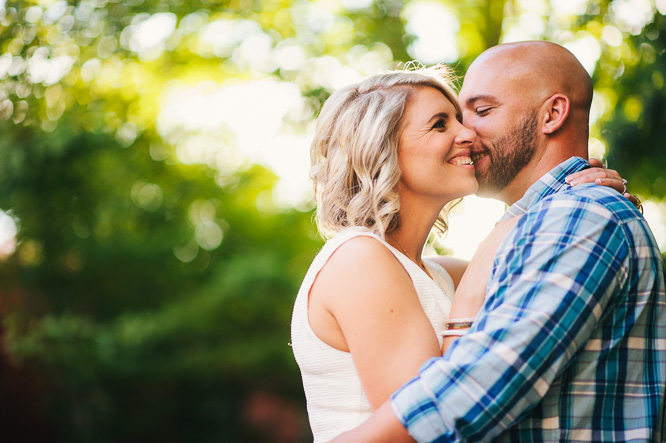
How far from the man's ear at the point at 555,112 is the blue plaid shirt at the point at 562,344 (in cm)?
67

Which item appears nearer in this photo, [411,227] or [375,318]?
[375,318]

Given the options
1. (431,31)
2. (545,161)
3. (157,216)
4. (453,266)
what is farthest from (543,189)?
(157,216)

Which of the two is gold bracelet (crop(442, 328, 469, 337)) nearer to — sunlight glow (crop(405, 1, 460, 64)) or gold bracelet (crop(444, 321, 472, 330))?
gold bracelet (crop(444, 321, 472, 330))

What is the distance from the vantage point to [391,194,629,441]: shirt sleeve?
162cm

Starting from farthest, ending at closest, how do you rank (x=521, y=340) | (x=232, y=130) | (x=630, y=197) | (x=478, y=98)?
(x=232, y=130) < (x=478, y=98) < (x=630, y=197) < (x=521, y=340)

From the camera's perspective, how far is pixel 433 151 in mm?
2502

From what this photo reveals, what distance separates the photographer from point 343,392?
6.89ft

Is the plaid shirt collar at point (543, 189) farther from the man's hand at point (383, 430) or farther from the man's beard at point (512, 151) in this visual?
the man's hand at point (383, 430)

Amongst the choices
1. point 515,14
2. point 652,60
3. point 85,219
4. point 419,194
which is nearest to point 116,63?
point 85,219

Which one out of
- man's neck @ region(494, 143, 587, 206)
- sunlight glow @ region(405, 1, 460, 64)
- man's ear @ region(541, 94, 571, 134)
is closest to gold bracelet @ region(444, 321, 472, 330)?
man's neck @ region(494, 143, 587, 206)

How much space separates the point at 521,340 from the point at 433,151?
A: 41.1 inches

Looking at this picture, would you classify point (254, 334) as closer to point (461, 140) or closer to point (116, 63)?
point (116, 63)

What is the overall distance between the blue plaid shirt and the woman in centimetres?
23

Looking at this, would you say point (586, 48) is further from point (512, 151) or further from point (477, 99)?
point (512, 151)
